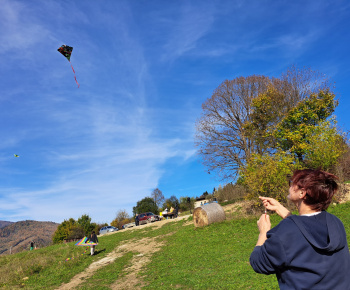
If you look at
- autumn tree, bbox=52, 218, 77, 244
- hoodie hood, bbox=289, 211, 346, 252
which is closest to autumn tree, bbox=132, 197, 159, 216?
autumn tree, bbox=52, 218, 77, 244

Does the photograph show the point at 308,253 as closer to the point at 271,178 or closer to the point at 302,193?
the point at 302,193

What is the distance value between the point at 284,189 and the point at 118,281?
11.9m

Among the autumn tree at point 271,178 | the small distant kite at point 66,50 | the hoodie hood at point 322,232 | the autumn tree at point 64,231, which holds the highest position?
the small distant kite at point 66,50

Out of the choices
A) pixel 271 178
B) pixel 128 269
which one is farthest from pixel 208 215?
pixel 128 269

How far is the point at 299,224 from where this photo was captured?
1.83m

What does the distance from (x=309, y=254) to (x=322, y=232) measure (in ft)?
0.58

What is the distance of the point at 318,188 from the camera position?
1979mm

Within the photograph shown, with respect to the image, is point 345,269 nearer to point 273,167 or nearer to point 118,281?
point 118,281

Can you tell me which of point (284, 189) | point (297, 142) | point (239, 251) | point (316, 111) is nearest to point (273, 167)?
point (284, 189)

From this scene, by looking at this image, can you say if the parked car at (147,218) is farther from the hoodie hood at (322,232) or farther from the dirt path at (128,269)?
the hoodie hood at (322,232)

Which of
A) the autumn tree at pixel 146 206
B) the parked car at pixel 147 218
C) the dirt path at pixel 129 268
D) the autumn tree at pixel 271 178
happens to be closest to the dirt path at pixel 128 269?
the dirt path at pixel 129 268

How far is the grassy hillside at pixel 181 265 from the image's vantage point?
28.7ft

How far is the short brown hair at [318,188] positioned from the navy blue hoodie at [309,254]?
0.16 meters

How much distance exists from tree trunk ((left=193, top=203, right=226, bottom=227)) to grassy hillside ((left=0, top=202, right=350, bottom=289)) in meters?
0.58
